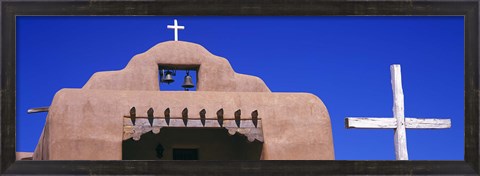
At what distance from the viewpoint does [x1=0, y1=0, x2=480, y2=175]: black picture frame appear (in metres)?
8.22

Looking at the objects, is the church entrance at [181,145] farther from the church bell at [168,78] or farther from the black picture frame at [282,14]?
the black picture frame at [282,14]

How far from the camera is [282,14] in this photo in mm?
8414

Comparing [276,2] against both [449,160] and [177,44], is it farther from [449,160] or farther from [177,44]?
[177,44]

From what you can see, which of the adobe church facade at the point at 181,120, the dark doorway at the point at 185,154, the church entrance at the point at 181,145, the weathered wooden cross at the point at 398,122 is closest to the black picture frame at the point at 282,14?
the weathered wooden cross at the point at 398,122

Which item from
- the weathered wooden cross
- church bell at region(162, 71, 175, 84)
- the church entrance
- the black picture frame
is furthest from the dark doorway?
the black picture frame

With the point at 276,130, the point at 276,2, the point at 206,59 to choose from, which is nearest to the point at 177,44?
the point at 206,59

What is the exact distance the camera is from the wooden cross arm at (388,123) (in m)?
14.8

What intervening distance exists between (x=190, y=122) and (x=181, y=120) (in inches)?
7.0

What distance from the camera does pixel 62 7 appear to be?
26.9 ft

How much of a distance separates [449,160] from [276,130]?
8.19 meters

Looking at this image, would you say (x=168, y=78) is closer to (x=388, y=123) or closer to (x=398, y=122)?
(x=388, y=123)

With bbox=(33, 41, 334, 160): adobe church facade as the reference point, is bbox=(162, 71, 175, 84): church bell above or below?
above

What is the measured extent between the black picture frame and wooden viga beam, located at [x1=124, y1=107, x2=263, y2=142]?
7611 mm

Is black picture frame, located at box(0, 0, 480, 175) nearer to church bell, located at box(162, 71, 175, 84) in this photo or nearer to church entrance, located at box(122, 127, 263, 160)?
church entrance, located at box(122, 127, 263, 160)
